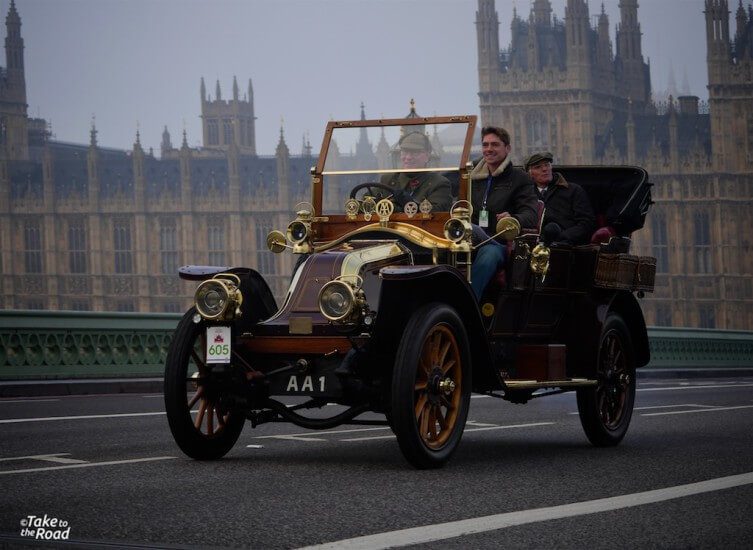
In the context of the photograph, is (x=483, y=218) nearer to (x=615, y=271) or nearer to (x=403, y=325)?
(x=615, y=271)

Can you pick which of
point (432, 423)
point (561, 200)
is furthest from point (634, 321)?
point (432, 423)

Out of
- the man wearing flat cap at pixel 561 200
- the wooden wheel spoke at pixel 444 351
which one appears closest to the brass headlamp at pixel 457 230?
the wooden wheel spoke at pixel 444 351

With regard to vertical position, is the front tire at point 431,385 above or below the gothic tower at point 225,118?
below

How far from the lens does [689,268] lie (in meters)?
88.0

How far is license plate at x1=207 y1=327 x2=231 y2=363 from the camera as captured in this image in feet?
23.3

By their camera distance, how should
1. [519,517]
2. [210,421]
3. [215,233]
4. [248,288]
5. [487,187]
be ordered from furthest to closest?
[215,233]
[487,187]
[248,288]
[210,421]
[519,517]

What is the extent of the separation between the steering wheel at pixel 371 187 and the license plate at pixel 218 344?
1509 millimetres

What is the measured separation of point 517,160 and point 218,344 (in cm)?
8323

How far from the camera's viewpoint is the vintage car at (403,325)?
7.00m

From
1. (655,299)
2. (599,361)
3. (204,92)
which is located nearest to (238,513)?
(599,361)

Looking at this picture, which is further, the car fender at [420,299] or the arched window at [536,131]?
the arched window at [536,131]

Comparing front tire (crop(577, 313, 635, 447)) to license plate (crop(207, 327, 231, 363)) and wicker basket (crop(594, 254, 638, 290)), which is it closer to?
wicker basket (crop(594, 254, 638, 290))

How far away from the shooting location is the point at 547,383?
26.9 ft

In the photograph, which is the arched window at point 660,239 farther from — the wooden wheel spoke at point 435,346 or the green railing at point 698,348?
the wooden wheel spoke at point 435,346
